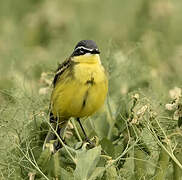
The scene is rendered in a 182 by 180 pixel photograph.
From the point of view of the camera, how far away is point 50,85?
5070mm

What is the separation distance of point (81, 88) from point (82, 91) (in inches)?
0.8

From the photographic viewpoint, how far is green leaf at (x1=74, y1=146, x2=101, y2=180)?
3.48 meters

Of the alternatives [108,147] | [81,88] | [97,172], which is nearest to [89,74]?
[81,88]

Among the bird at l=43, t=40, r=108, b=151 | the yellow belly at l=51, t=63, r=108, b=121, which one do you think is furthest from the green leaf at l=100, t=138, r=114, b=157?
the yellow belly at l=51, t=63, r=108, b=121

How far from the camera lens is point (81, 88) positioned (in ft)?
15.5

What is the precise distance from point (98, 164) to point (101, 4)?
7.50 m

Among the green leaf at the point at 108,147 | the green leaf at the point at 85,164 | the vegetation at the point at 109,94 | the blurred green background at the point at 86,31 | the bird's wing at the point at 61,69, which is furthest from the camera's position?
the blurred green background at the point at 86,31

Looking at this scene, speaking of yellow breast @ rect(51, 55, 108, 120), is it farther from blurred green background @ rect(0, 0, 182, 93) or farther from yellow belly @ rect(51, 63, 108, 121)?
blurred green background @ rect(0, 0, 182, 93)

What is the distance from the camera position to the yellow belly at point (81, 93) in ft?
15.5

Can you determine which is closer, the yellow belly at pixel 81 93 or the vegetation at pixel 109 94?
the vegetation at pixel 109 94

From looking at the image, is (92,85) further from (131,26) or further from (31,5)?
(31,5)

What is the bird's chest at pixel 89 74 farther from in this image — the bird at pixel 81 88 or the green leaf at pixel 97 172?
the green leaf at pixel 97 172

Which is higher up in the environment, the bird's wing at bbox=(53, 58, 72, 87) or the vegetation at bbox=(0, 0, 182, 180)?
the bird's wing at bbox=(53, 58, 72, 87)

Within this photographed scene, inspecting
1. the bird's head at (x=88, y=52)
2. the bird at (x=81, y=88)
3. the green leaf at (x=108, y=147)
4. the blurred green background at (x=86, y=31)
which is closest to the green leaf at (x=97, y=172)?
the green leaf at (x=108, y=147)
